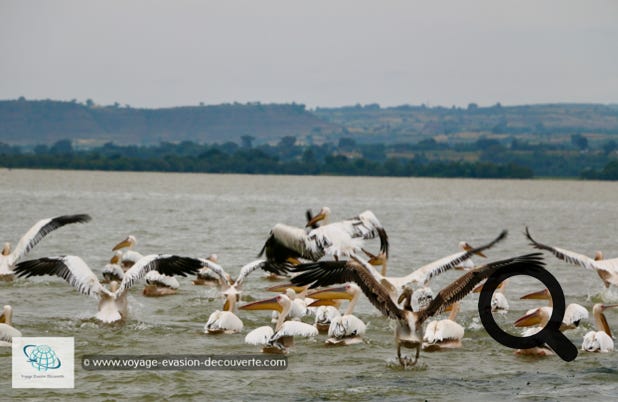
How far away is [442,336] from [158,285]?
497 cm

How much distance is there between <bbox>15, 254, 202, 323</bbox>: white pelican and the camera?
40.2ft

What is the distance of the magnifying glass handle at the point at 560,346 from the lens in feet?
35.4

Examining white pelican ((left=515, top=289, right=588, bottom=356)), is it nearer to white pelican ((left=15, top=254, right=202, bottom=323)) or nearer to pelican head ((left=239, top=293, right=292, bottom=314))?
pelican head ((left=239, top=293, right=292, bottom=314))

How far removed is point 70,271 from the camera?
12.3 m

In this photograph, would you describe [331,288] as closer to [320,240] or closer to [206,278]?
[320,240]

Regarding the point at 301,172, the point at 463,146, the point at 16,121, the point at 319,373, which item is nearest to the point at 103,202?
the point at 319,373

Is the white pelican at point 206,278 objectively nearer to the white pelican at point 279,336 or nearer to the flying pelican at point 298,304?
the flying pelican at point 298,304

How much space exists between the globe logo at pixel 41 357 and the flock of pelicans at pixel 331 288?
0.37 metres

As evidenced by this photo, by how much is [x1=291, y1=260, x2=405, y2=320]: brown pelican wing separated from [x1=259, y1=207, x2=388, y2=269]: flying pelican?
1.94 m

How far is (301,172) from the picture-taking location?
125562 millimetres

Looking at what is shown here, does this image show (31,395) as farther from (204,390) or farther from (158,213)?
(158,213)

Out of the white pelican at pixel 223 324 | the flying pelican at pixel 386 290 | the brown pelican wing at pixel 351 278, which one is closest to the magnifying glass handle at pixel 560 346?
the flying pelican at pixel 386 290

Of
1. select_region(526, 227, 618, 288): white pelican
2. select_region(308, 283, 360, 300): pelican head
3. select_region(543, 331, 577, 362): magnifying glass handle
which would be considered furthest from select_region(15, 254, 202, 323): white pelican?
select_region(526, 227, 618, 288): white pelican

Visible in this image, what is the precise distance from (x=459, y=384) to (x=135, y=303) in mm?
5583
